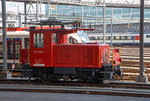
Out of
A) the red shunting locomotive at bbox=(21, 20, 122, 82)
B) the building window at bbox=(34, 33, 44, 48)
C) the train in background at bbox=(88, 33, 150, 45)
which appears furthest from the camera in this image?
the train in background at bbox=(88, 33, 150, 45)

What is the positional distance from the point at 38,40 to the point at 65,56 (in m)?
1.70

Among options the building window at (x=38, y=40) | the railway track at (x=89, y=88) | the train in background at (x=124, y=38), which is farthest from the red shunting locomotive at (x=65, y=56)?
the train in background at (x=124, y=38)

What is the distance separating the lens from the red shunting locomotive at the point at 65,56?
45.5ft

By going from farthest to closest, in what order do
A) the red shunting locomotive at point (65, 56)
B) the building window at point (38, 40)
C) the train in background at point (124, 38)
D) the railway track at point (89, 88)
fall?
the train in background at point (124, 38), the building window at point (38, 40), the red shunting locomotive at point (65, 56), the railway track at point (89, 88)

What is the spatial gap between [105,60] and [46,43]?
138 inches

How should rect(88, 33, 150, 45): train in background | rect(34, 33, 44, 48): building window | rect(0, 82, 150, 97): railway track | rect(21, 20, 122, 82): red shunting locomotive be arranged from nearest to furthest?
rect(0, 82, 150, 97): railway track < rect(21, 20, 122, 82): red shunting locomotive < rect(34, 33, 44, 48): building window < rect(88, 33, 150, 45): train in background

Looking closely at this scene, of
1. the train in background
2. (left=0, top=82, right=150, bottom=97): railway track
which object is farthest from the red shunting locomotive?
the train in background

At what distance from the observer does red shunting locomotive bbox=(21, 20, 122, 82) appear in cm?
1388

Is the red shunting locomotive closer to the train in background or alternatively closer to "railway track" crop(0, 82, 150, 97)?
"railway track" crop(0, 82, 150, 97)

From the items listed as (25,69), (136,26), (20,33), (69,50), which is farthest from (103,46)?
(136,26)

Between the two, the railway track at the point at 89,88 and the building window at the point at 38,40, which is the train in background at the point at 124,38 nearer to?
the railway track at the point at 89,88

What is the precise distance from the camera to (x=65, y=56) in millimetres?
14164

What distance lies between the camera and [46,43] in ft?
45.8

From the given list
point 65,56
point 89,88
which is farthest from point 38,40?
point 89,88
